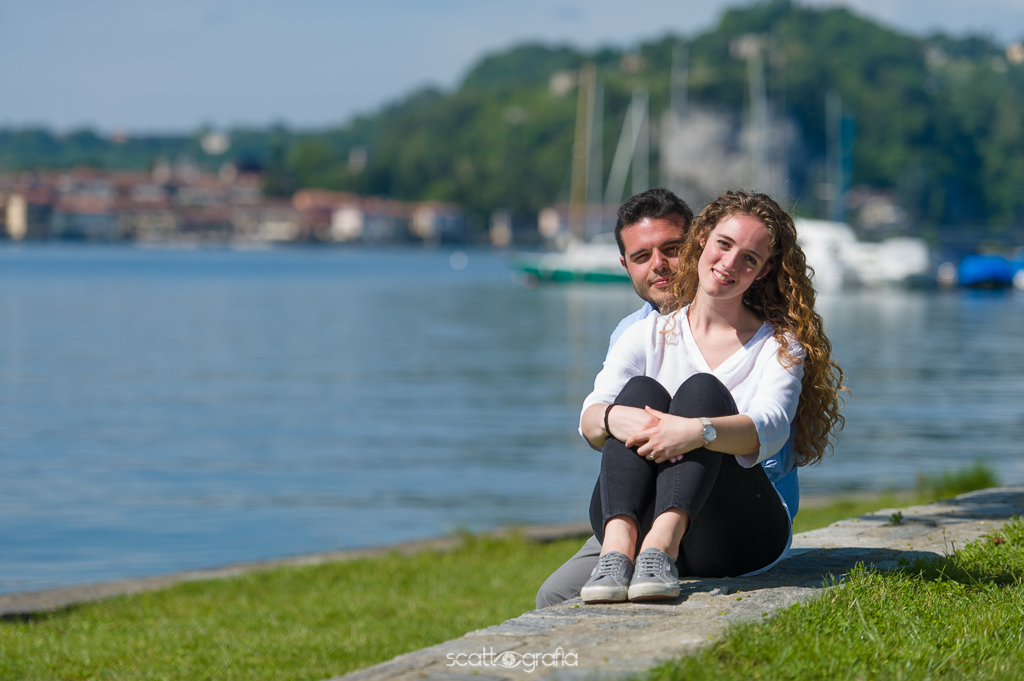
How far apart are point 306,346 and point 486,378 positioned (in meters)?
9.70

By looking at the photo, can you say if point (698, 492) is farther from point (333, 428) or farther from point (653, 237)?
point (333, 428)

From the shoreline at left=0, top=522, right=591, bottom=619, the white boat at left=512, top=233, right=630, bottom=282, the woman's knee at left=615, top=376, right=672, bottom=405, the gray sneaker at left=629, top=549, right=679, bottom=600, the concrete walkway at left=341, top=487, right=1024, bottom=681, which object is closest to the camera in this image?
the concrete walkway at left=341, top=487, right=1024, bottom=681

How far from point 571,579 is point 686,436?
781mm

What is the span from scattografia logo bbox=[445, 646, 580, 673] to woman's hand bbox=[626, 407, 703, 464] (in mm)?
763

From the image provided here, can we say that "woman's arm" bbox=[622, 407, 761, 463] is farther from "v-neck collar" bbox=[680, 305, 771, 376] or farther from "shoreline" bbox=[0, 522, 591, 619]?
"shoreline" bbox=[0, 522, 591, 619]

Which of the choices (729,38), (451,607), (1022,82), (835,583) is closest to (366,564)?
(451,607)

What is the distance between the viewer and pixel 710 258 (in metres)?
4.39

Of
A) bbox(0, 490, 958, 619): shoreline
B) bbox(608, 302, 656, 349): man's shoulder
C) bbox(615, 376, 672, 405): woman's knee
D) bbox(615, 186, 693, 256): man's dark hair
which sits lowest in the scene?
bbox(0, 490, 958, 619): shoreline

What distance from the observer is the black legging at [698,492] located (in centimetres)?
411

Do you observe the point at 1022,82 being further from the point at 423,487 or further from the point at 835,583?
the point at 835,583

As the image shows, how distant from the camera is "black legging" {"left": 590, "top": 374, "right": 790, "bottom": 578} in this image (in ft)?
13.5

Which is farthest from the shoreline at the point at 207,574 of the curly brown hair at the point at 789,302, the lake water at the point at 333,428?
the curly brown hair at the point at 789,302

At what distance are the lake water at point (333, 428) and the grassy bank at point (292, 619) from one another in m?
2.02

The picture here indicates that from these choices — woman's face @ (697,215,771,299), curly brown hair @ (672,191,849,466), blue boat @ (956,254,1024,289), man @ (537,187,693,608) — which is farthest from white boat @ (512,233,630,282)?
woman's face @ (697,215,771,299)
